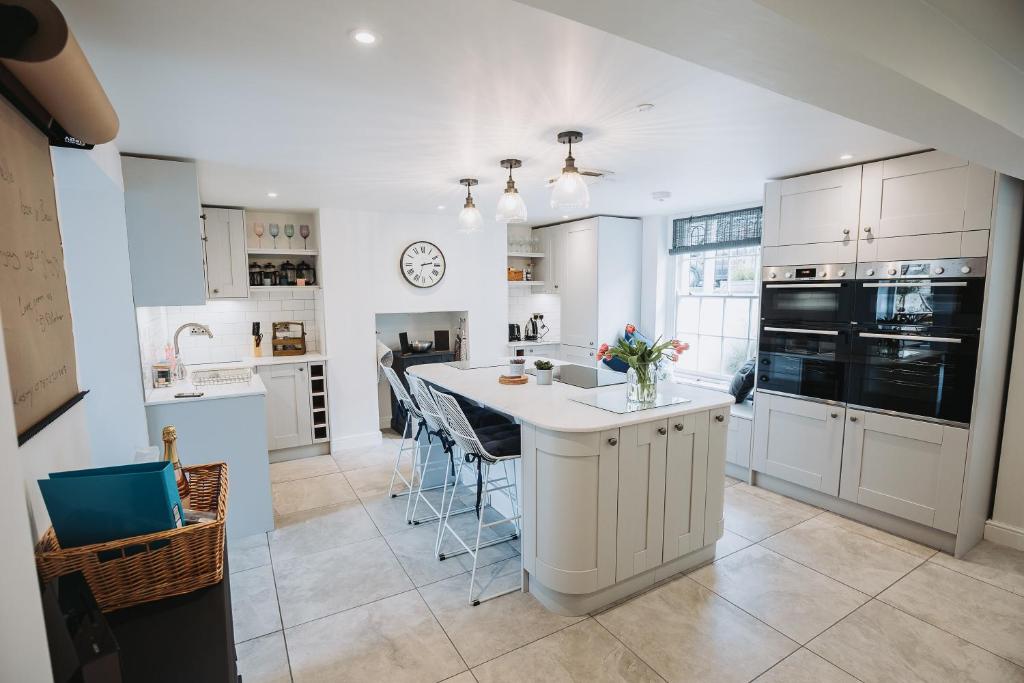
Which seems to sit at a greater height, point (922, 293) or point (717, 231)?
point (717, 231)

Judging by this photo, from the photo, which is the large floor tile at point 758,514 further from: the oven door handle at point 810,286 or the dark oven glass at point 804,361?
the oven door handle at point 810,286

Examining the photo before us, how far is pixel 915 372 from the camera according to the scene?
118 inches

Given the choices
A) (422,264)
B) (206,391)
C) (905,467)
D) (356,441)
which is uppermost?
(422,264)

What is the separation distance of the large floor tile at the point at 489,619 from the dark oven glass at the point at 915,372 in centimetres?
235

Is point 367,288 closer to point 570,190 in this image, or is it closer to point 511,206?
point 511,206

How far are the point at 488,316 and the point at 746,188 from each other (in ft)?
9.17

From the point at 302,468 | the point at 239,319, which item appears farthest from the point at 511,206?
the point at 239,319

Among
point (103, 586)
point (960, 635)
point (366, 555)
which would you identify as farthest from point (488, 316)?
point (103, 586)

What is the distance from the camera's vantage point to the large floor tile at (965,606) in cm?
228

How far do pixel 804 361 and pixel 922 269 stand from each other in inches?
35.1

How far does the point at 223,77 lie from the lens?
1.88m

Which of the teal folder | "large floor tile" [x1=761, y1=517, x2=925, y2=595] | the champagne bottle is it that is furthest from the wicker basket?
"large floor tile" [x1=761, y1=517, x2=925, y2=595]

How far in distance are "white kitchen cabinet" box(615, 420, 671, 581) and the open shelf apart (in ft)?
12.0

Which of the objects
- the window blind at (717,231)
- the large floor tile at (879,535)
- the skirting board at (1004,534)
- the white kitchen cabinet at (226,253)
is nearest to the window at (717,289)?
the window blind at (717,231)
